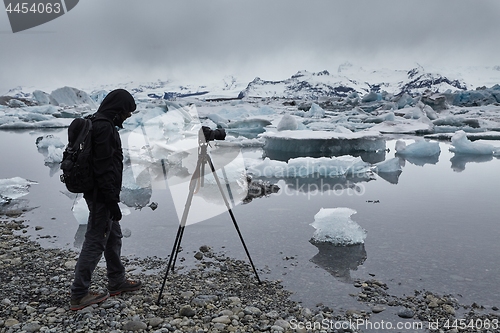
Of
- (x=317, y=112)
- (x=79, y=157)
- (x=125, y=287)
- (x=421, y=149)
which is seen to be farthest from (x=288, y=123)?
(x=79, y=157)

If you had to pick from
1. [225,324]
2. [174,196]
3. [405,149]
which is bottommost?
[405,149]

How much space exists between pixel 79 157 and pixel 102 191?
28 centimetres

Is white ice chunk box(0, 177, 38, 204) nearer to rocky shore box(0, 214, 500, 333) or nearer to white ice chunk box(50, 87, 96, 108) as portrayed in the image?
rocky shore box(0, 214, 500, 333)

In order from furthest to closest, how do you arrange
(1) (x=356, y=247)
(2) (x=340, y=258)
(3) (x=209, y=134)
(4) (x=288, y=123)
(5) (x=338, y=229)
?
1. (4) (x=288, y=123)
2. (5) (x=338, y=229)
3. (1) (x=356, y=247)
4. (2) (x=340, y=258)
5. (3) (x=209, y=134)

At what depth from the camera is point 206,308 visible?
9.98ft

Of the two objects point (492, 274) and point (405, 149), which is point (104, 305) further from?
point (405, 149)

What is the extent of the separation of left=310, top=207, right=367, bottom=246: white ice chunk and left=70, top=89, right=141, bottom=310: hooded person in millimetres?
2482

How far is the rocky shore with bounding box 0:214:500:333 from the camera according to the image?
2771mm

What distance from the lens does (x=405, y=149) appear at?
12406 mm

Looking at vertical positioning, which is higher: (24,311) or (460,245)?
(24,311)

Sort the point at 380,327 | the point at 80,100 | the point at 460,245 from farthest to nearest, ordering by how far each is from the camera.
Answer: the point at 80,100 → the point at 460,245 → the point at 380,327

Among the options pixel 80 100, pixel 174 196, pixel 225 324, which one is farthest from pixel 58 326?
pixel 80 100

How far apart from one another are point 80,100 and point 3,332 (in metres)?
39.3

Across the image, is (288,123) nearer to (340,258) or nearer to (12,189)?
(12,189)
